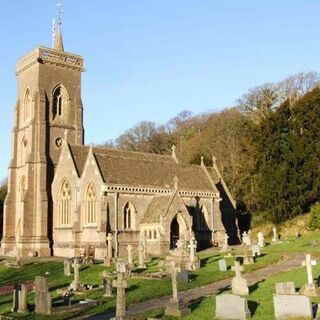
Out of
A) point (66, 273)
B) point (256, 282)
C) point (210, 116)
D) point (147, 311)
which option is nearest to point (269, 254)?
point (256, 282)

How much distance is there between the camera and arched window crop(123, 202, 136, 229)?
128ft

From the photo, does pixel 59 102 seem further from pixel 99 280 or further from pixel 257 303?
pixel 257 303

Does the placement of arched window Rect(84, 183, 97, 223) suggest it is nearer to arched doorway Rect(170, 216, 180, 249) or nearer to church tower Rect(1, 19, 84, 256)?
arched doorway Rect(170, 216, 180, 249)

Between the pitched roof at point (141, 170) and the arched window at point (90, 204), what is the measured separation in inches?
72.2

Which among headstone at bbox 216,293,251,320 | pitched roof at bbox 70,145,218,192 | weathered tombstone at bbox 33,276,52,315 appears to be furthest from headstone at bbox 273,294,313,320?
pitched roof at bbox 70,145,218,192

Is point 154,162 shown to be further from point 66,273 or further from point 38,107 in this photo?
point 66,273

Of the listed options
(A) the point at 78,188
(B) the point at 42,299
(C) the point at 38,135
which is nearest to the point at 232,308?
(B) the point at 42,299

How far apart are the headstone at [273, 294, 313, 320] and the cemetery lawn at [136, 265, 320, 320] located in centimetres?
42

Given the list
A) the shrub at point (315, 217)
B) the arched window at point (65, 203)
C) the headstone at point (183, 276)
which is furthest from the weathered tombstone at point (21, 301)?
the shrub at point (315, 217)

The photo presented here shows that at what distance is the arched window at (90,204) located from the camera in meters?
39.2

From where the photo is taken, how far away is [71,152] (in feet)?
140

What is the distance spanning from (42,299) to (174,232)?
22.8 m

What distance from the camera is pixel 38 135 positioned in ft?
155

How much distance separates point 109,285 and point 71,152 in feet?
80.8
